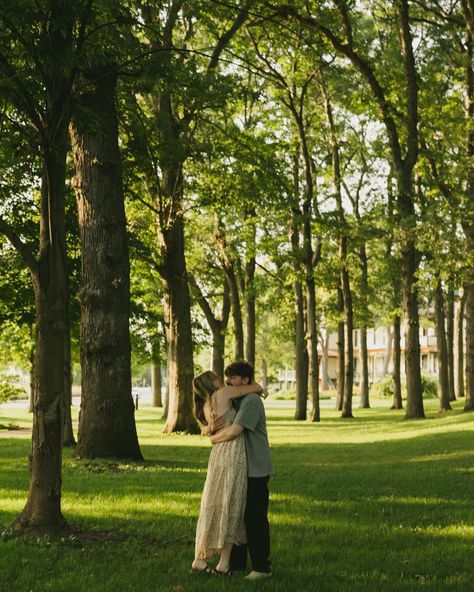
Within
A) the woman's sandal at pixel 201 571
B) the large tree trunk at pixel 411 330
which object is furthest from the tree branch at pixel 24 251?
the large tree trunk at pixel 411 330

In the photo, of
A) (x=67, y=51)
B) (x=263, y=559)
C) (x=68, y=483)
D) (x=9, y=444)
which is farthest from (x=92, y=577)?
(x=9, y=444)

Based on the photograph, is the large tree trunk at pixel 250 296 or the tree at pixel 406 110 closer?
the tree at pixel 406 110

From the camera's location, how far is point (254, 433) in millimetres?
6750

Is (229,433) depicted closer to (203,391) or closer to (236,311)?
(203,391)

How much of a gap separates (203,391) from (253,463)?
70 cm

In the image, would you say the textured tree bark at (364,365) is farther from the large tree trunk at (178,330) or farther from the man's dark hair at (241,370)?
the man's dark hair at (241,370)

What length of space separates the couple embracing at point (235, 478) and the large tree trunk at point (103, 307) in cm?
912

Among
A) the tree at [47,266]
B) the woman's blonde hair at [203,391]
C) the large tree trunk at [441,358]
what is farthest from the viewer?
the large tree trunk at [441,358]

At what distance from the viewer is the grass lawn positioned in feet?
21.2

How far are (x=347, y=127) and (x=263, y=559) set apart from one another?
33.7m

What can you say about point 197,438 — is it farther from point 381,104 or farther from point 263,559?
point 263,559

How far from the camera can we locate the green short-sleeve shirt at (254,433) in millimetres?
6637

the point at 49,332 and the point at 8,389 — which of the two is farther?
the point at 8,389

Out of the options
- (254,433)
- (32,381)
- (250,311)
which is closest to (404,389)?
(250,311)
